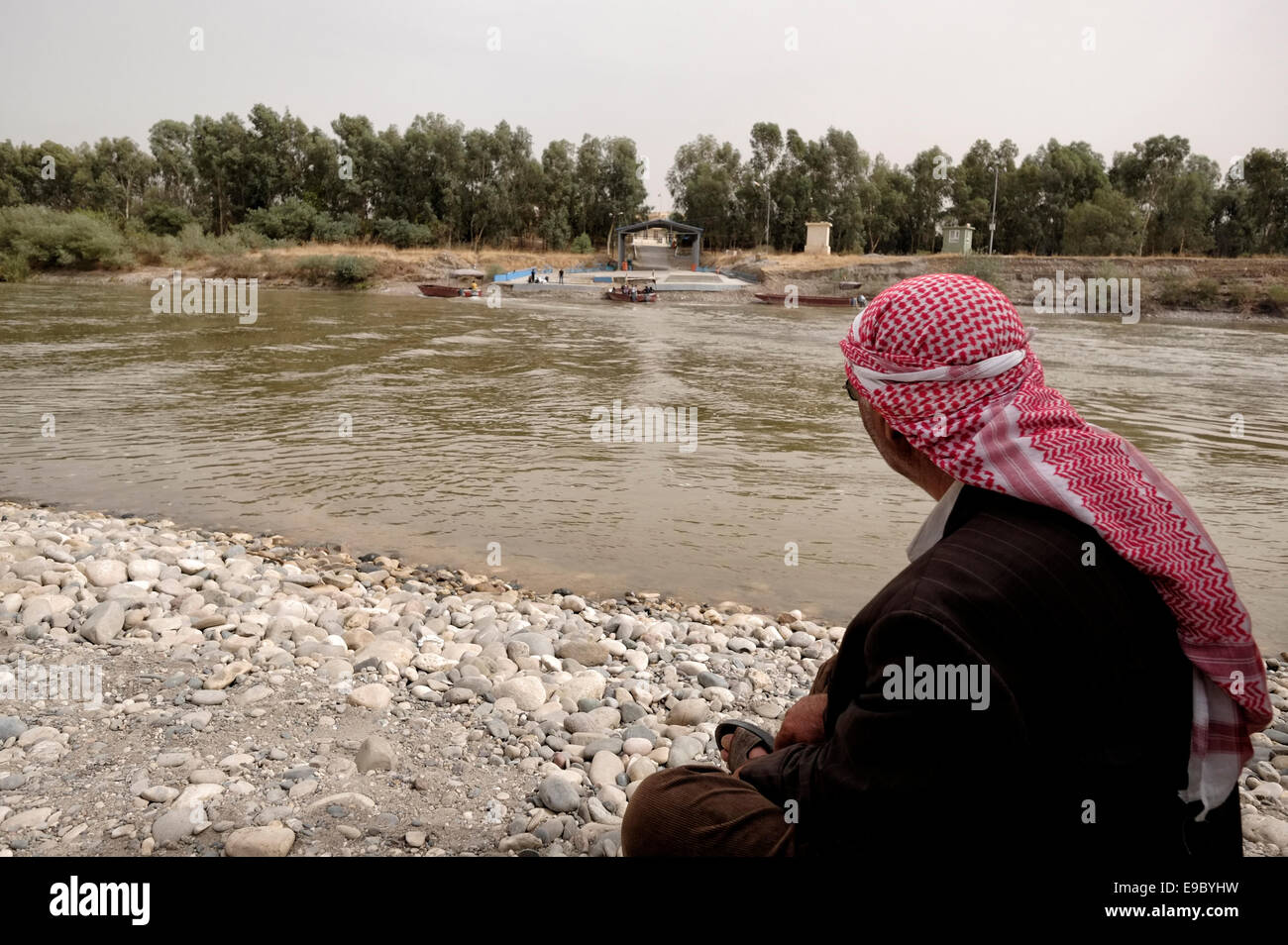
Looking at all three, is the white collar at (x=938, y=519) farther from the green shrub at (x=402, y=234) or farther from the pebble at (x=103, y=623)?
the green shrub at (x=402, y=234)

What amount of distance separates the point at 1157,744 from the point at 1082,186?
69.6 metres

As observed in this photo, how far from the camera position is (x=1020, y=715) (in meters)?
1.31

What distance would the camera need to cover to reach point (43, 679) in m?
3.52

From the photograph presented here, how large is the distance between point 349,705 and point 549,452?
699cm

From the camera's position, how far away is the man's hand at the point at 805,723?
6.09 ft

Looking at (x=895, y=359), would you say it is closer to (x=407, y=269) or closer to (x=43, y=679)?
(x=43, y=679)

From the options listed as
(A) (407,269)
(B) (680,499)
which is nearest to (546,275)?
(A) (407,269)

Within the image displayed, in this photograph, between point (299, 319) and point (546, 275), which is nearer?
point (299, 319)

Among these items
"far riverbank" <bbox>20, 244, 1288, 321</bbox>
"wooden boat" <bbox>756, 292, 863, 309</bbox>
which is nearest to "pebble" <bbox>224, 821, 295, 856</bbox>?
"wooden boat" <bbox>756, 292, 863, 309</bbox>

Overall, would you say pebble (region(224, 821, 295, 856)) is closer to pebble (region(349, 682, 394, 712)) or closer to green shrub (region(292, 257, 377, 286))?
pebble (region(349, 682, 394, 712))

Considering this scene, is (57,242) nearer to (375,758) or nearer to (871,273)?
(871,273)

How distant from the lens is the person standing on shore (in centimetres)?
132

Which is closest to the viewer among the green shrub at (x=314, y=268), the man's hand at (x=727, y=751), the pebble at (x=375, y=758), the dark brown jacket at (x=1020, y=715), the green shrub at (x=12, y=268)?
the dark brown jacket at (x=1020, y=715)

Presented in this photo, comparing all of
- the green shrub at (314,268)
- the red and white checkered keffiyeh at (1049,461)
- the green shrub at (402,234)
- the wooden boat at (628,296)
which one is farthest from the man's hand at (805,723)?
the green shrub at (402,234)
